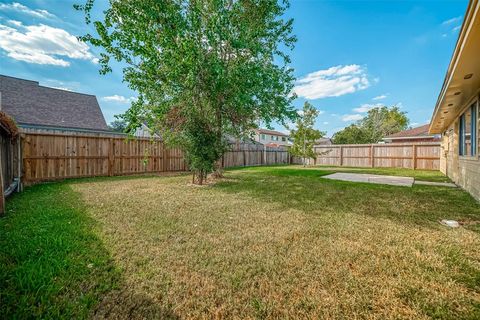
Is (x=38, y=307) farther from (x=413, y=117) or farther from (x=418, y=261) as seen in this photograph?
(x=413, y=117)

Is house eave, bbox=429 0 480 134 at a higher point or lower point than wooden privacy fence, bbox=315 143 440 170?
higher

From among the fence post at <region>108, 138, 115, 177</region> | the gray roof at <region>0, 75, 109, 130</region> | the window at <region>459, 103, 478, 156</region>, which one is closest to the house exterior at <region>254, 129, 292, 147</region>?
the gray roof at <region>0, 75, 109, 130</region>

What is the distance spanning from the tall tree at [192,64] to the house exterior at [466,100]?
4.31 m

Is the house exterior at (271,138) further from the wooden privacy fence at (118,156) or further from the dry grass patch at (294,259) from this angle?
the dry grass patch at (294,259)

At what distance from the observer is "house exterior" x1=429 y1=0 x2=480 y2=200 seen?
2.63 metres

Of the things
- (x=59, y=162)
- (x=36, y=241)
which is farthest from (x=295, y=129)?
(x=36, y=241)

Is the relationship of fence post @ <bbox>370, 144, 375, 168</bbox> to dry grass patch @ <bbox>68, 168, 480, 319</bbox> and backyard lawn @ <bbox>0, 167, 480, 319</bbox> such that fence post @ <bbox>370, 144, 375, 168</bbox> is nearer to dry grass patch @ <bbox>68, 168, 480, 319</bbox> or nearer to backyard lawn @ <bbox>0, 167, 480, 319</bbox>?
dry grass patch @ <bbox>68, 168, 480, 319</bbox>

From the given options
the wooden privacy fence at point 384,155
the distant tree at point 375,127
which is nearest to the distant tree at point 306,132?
the wooden privacy fence at point 384,155

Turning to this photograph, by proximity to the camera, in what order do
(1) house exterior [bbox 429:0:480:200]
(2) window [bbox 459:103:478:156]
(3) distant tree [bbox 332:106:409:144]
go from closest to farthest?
(1) house exterior [bbox 429:0:480:200]
(2) window [bbox 459:103:478:156]
(3) distant tree [bbox 332:106:409:144]

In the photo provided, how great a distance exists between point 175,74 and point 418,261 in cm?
602

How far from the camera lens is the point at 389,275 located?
2.00 metres

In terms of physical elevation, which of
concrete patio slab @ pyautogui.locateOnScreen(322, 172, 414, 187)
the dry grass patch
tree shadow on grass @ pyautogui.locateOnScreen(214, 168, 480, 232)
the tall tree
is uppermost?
the tall tree

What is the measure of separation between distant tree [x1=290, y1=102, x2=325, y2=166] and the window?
1016 centimetres

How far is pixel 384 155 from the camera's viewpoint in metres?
16.2
